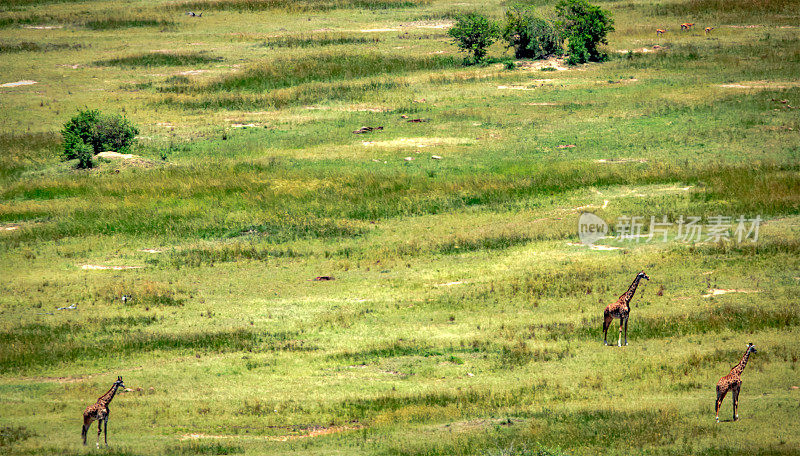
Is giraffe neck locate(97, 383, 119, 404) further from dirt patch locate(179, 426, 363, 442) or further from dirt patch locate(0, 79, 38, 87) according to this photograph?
dirt patch locate(0, 79, 38, 87)

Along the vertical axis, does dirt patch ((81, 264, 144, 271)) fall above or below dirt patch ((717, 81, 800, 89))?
below

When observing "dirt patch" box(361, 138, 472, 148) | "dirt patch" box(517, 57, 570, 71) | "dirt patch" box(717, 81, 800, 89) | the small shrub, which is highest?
the small shrub

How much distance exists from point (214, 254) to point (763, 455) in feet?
66.5

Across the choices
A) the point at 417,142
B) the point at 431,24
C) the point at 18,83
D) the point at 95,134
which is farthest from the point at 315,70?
the point at 18,83

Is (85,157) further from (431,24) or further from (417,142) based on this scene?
(431,24)

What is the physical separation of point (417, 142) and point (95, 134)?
15.9 m

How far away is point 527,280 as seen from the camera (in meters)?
26.2

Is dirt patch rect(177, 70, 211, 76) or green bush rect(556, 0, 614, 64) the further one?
dirt patch rect(177, 70, 211, 76)

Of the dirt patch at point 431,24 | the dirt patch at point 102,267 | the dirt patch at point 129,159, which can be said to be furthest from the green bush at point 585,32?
the dirt patch at point 102,267

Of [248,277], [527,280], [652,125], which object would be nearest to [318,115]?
[652,125]

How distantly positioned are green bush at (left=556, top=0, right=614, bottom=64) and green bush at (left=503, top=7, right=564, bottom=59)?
81 cm

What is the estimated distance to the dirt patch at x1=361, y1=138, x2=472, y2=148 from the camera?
1612 inches

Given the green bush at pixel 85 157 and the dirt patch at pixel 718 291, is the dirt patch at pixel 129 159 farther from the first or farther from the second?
the dirt patch at pixel 718 291

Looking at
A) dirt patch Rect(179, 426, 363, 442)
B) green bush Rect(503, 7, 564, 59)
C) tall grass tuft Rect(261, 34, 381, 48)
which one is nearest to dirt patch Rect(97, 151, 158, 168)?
dirt patch Rect(179, 426, 363, 442)
